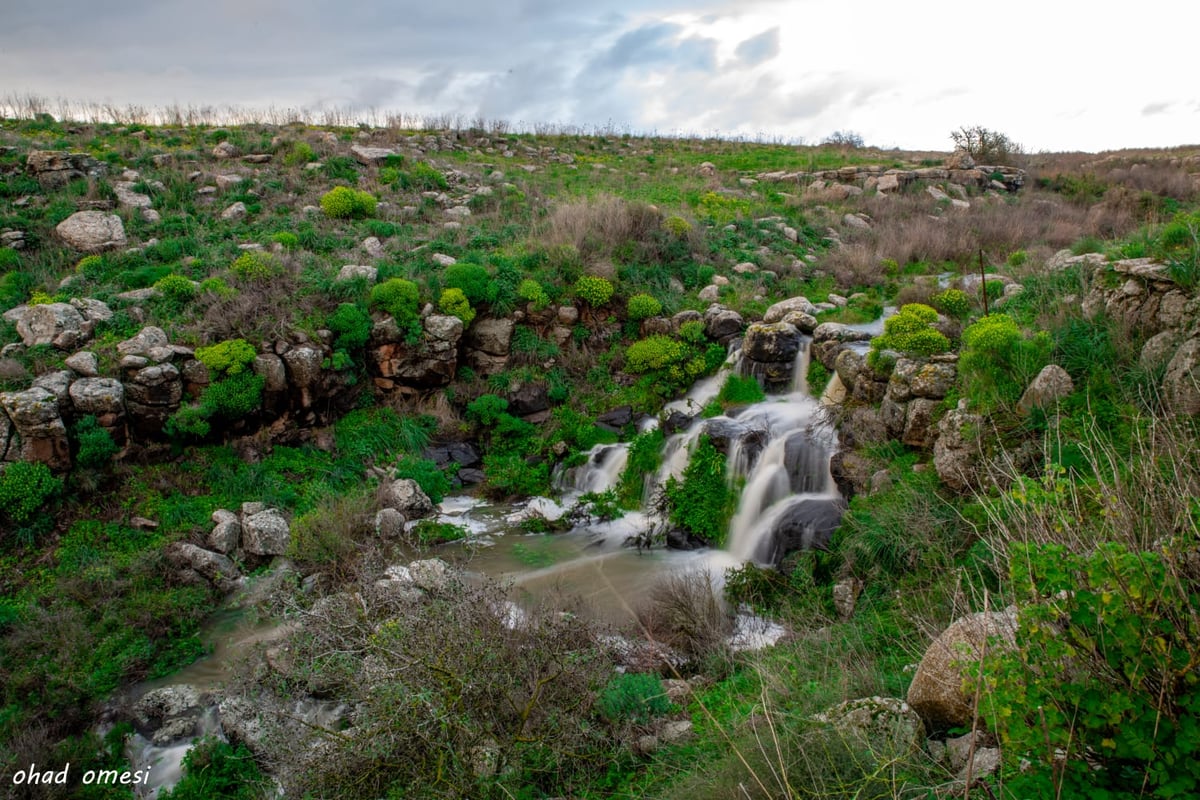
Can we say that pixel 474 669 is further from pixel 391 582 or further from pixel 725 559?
pixel 725 559

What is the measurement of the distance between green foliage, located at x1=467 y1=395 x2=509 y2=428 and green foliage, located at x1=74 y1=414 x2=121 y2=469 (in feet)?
16.7

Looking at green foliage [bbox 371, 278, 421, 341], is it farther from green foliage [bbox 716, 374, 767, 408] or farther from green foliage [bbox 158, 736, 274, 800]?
green foliage [bbox 158, 736, 274, 800]

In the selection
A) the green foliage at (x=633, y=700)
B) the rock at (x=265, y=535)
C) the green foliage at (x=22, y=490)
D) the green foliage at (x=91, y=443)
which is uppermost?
the green foliage at (x=91, y=443)

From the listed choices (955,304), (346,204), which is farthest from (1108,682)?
(346,204)

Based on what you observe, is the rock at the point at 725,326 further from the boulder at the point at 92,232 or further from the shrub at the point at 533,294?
the boulder at the point at 92,232

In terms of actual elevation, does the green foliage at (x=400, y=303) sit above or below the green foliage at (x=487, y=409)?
above

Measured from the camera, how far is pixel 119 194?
48.8 ft

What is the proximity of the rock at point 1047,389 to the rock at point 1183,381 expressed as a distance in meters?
0.74

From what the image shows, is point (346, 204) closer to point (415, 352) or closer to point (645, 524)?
point (415, 352)

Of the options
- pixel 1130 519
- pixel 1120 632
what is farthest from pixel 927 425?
pixel 1120 632

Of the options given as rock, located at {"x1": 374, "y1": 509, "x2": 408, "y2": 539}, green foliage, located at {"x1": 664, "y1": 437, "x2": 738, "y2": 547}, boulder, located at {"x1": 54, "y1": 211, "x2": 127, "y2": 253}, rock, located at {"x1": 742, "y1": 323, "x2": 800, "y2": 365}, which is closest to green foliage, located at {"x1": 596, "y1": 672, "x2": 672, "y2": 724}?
green foliage, located at {"x1": 664, "y1": 437, "x2": 738, "y2": 547}

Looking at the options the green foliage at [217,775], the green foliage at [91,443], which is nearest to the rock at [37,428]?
the green foliage at [91,443]

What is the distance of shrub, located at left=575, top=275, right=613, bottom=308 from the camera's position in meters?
12.6

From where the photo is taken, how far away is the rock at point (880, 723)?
3.10 m
